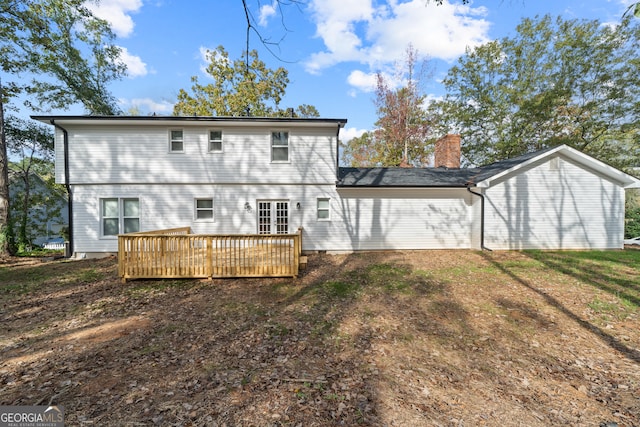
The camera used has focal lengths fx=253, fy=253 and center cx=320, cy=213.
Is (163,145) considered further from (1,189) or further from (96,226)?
(1,189)

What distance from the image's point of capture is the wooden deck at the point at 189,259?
7.04 meters

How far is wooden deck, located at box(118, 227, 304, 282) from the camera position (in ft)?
23.1

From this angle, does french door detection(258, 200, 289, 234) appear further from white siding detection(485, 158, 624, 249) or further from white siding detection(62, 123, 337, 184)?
white siding detection(485, 158, 624, 249)

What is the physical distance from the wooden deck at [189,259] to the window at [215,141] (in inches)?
194

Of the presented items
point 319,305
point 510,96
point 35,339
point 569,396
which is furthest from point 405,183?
point 510,96

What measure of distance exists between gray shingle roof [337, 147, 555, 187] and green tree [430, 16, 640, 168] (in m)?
10.1

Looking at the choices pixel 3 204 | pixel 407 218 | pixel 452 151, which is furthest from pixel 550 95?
pixel 3 204

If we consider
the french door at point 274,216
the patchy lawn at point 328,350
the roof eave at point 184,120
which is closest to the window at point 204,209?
the french door at point 274,216

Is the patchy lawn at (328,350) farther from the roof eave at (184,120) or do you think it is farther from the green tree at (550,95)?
the green tree at (550,95)

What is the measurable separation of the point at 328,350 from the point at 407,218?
8.65m

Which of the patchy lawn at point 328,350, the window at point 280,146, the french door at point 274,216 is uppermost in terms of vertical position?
the window at point 280,146

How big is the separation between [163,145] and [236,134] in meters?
3.02

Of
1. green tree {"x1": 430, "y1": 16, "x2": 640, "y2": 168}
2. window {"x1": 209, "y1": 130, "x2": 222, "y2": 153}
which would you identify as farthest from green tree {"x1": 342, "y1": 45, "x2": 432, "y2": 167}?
window {"x1": 209, "y1": 130, "x2": 222, "y2": 153}

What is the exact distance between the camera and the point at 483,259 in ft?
31.5
